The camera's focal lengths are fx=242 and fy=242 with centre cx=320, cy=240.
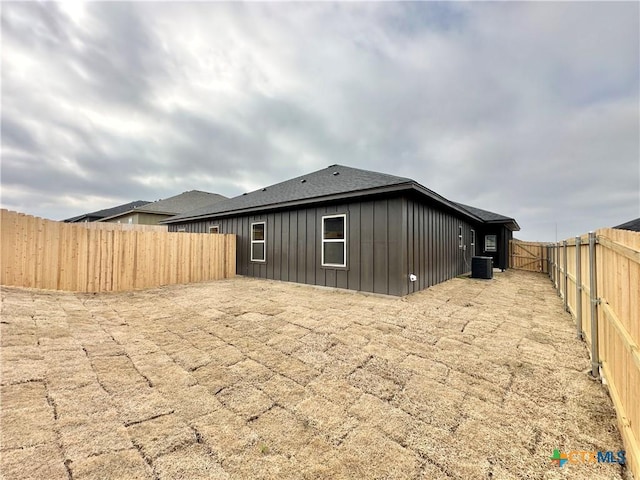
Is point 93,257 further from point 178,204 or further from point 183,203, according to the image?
point 183,203

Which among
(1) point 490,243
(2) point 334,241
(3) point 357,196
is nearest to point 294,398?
(3) point 357,196

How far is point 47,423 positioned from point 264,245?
705cm

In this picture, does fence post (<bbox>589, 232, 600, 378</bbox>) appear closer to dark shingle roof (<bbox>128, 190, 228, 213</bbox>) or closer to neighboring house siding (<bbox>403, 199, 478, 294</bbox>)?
neighboring house siding (<bbox>403, 199, 478, 294</bbox>)

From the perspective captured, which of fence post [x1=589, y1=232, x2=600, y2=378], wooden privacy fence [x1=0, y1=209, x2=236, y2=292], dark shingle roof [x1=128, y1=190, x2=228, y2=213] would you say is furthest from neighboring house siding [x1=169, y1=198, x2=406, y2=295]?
dark shingle roof [x1=128, y1=190, x2=228, y2=213]

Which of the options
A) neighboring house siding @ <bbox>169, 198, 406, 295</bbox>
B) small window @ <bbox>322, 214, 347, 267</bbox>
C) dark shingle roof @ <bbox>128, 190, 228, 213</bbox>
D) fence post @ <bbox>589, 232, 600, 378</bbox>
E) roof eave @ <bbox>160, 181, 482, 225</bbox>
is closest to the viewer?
fence post @ <bbox>589, 232, 600, 378</bbox>

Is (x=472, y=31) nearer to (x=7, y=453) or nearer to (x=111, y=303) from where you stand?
(x=7, y=453)

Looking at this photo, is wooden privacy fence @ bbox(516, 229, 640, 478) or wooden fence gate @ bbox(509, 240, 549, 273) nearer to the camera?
wooden privacy fence @ bbox(516, 229, 640, 478)

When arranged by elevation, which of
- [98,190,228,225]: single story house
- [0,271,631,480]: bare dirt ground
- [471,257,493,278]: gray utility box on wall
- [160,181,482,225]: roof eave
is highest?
[98,190,228,225]: single story house

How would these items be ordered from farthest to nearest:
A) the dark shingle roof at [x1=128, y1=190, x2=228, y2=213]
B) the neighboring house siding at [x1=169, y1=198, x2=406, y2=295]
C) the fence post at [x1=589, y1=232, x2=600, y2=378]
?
1. the dark shingle roof at [x1=128, y1=190, x2=228, y2=213]
2. the neighboring house siding at [x1=169, y1=198, x2=406, y2=295]
3. the fence post at [x1=589, y1=232, x2=600, y2=378]

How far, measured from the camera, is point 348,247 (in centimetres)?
637

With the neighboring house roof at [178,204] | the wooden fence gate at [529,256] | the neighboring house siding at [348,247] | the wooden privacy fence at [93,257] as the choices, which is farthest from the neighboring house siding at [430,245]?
the neighboring house roof at [178,204]

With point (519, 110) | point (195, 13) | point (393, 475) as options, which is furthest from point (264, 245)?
point (519, 110)

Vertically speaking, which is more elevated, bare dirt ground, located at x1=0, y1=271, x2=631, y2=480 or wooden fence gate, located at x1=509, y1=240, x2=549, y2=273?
wooden fence gate, located at x1=509, y1=240, x2=549, y2=273

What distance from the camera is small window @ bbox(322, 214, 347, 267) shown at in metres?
6.50
